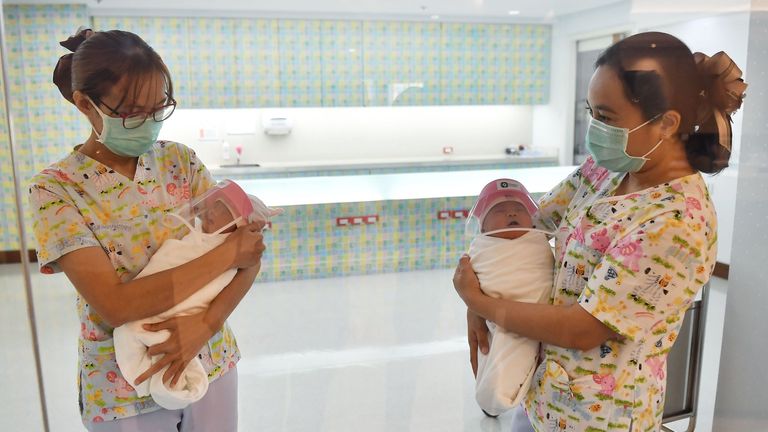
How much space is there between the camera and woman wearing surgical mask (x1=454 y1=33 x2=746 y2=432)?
2.92ft

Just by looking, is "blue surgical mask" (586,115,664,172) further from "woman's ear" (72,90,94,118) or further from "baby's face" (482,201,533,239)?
"woman's ear" (72,90,94,118)

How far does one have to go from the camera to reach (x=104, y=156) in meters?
1.02

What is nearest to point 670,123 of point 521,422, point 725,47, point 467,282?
point 467,282

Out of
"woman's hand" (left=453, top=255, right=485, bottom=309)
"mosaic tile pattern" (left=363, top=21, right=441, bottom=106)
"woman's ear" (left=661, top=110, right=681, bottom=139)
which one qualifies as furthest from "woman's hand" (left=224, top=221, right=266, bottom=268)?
"mosaic tile pattern" (left=363, top=21, right=441, bottom=106)

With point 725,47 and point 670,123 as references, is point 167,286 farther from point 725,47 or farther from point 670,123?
point 725,47

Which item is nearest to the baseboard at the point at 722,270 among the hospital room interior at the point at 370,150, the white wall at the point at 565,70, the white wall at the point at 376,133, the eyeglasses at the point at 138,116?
the hospital room interior at the point at 370,150

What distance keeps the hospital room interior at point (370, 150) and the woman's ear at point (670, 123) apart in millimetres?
281

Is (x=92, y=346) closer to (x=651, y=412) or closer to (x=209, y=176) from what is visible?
(x=209, y=176)

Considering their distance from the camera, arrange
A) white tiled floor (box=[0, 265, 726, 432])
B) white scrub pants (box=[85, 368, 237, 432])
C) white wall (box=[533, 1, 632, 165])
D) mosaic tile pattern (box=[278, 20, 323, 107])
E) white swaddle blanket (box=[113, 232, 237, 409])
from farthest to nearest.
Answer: white tiled floor (box=[0, 265, 726, 432]) < mosaic tile pattern (box=[278, 20, 323, 107]) < white wall (box=[533, 1, 632, 165]) < white scrub pants (box=[85, 368, 237, 432]) < white swaddle blanket (box=[113, 232, 237, 409])

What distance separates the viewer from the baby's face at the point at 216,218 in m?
1.06

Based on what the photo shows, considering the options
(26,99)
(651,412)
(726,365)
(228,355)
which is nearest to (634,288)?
(651,412)

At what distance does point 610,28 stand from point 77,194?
129cm

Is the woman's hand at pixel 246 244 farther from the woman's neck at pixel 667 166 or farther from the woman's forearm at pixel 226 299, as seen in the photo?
the woman's neck at pixel 667 166

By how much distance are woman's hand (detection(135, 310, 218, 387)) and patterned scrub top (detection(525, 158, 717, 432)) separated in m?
0.64
